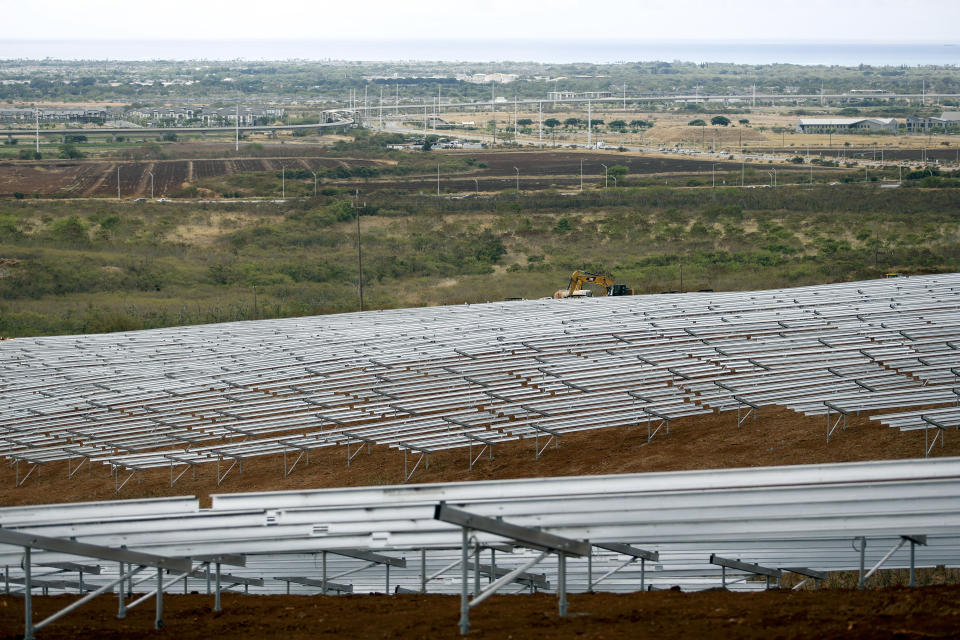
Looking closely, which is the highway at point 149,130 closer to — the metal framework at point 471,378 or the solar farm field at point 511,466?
the solar farm field at point 511,466

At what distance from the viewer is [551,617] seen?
9750mm

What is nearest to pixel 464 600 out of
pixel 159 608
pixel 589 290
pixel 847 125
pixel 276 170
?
pixel 159 608

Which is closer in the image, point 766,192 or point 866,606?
point 866,606

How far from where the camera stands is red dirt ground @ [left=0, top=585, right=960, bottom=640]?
8.69 meters

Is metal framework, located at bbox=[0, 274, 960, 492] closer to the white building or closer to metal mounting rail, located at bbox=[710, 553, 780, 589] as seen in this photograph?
metal mounting rail, located at bbox=[710, 553, 780, 589]

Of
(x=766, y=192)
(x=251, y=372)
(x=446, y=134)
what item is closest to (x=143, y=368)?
(x=251, y=372)

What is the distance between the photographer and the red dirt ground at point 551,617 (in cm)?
869

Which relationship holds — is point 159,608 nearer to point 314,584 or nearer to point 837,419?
point 314,584

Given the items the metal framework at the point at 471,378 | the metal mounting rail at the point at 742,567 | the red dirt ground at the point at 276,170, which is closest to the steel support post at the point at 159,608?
the metal mounting rail at the point at 742,567

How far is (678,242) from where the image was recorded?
63.5 meters

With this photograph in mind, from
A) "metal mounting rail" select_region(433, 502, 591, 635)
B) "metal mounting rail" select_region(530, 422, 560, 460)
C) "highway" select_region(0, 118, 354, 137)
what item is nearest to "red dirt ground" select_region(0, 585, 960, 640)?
"metal mounting rail" select_region(433, 502, 591, 635)

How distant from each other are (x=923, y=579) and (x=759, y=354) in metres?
10.4

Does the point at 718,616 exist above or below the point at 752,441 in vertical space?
above

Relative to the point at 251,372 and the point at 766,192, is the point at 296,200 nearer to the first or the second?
the point at 766,192
